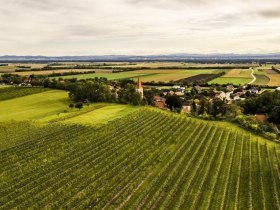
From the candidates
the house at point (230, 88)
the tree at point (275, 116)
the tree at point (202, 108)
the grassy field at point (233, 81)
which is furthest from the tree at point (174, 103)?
the grassy field at point (233, 81)

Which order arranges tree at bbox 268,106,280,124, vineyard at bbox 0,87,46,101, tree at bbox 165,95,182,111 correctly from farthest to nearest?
vineyard at bbox 0,87,46,101, tree at bbox 165,95,182,111, tree at bbox 268,106,280,124

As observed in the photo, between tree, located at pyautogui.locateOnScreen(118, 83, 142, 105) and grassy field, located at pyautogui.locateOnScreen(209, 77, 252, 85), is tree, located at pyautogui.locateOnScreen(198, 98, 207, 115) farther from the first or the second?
grassy field, located at pyautogui.locateOnScreen(209, 77, 252, 85)

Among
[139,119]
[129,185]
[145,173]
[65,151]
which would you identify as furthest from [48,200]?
[139,119]

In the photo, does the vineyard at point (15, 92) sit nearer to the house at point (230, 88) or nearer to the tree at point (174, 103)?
the tree at point (174, 103)

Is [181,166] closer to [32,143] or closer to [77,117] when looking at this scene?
[32,143]

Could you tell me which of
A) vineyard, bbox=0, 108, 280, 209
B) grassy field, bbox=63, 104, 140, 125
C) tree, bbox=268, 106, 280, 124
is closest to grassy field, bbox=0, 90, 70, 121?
grassy field, bbox=63, 104, 140, 125

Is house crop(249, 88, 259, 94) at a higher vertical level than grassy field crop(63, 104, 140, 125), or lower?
lower

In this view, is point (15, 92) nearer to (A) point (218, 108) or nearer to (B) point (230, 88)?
(A) point (218, 108)
